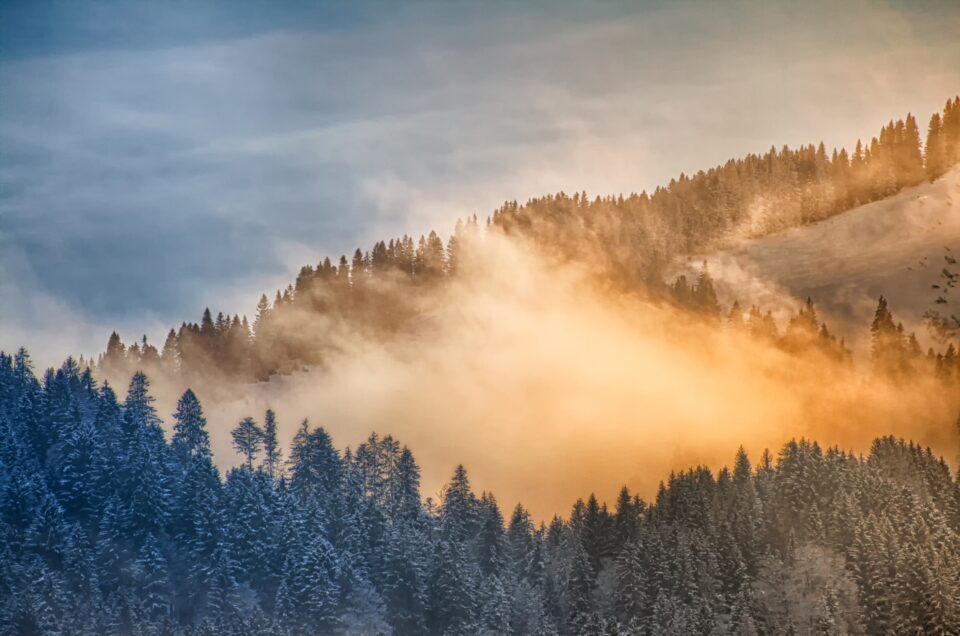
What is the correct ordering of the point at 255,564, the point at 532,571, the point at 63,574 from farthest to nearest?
the point at 532,571 < the point at 255,564 < the point at 63,574

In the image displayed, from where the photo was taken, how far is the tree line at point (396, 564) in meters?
176

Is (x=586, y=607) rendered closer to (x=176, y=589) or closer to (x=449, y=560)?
(x=449, y=560)

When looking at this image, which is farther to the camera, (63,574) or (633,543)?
(633,543)

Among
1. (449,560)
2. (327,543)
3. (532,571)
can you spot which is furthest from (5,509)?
(532,571)

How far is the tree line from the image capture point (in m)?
176

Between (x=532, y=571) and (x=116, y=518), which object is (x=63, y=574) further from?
(x=532, y=571)

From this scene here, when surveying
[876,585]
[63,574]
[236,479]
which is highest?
[236,479]

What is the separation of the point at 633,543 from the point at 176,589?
64205mm

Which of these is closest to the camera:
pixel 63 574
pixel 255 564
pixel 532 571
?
pixel 63 574

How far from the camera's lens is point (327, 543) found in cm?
18962

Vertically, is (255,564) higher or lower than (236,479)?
lower

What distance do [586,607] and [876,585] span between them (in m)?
38.3

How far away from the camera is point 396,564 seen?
189875 mm

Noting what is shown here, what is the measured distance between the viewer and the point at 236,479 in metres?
198
